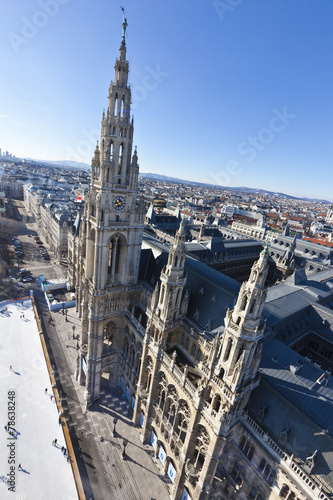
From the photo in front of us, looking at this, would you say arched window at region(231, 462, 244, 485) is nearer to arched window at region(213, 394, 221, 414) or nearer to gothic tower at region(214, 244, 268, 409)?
arched window at region(213, 394, 221, 414)

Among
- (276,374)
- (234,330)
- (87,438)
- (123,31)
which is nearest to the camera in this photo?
(234,330)

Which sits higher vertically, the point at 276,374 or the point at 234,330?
the point at 234,330

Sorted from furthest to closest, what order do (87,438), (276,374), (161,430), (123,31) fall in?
(87,438)
(161,430)
(123,31)
(276,374)

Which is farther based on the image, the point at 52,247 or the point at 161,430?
the point at 52,247

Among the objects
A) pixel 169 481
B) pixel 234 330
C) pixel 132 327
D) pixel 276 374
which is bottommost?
pixel 169 481

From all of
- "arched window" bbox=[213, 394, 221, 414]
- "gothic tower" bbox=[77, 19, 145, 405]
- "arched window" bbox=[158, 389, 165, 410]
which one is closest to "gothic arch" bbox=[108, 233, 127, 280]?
"gothic tower" bbox=[77, 19, 145, 405]

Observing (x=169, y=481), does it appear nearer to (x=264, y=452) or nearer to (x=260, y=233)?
(x=264, y=452)

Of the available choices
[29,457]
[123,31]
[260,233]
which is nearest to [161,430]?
[29,457]

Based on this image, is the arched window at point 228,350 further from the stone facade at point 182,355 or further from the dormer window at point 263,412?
the dormer window at point 263,412

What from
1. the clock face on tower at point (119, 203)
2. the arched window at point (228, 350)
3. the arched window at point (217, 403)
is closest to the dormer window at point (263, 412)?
the arched window at point (217, 403)
